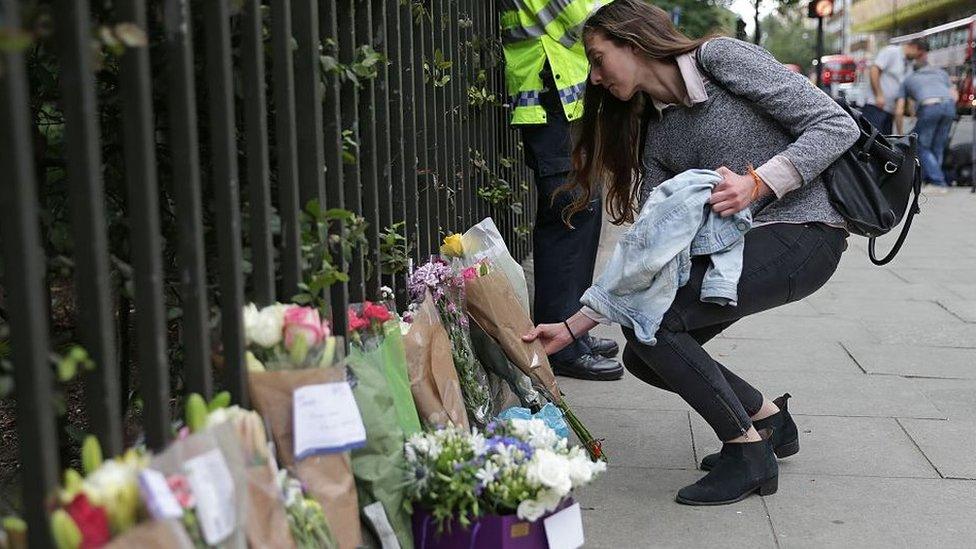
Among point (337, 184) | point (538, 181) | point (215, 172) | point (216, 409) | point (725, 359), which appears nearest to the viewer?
point (216, 409)

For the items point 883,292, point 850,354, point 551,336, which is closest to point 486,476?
point 551,336

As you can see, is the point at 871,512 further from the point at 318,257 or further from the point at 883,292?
the point at 883,292

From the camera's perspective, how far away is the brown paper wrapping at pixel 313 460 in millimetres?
2266

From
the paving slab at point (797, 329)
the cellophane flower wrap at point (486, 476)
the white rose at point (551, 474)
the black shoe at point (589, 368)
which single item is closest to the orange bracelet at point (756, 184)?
the cellophane flower wrap at point (486, 476)

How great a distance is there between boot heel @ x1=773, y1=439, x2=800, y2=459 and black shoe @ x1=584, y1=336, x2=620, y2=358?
55.0 inches

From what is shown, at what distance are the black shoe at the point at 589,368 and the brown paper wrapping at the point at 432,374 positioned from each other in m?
1.78

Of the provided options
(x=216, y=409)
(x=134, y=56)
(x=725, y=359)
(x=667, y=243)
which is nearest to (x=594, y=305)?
(x=667, y=243)

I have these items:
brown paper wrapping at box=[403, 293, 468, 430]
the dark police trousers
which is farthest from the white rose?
the dark police trousers

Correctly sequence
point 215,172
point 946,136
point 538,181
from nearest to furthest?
point 215,172 → point 538,181 → point 946,136

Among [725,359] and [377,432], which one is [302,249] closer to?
[377,432]

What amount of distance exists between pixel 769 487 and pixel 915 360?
223 centimetres

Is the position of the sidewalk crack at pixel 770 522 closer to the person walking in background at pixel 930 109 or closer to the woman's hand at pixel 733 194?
the woman's hand at pixel 733 194

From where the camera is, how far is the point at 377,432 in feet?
8.63

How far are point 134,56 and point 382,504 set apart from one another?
122 cm
